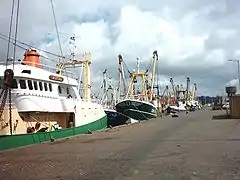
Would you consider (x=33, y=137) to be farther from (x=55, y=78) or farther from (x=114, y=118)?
(x=114, y=118)

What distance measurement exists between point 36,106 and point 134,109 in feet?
127

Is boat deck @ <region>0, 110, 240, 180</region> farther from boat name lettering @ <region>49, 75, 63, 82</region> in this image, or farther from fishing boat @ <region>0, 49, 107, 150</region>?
boat name lettering @ <region>49, 75, 63, 82</region>

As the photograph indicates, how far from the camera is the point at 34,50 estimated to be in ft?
96.1

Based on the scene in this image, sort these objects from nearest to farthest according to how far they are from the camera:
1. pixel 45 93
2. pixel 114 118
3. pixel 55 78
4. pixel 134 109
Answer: pixel 45 93 → pixel 55 78 → pixel 114 118 → pixel 134 109

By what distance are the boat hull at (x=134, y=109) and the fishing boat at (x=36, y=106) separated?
28857mm

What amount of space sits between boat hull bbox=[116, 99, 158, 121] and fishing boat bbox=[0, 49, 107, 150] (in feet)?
94.7

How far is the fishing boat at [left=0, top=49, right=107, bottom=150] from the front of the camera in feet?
72.5

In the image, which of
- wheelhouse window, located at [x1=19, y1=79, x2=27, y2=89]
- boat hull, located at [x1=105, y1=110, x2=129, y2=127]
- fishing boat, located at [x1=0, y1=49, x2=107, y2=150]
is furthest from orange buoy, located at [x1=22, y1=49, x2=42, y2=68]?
boat hull, located at [x1=105, y1=110, x2=129, y2=127]

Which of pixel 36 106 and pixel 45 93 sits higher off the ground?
pixel 45 93

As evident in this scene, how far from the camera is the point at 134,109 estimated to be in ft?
208

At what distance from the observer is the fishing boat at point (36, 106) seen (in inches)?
870

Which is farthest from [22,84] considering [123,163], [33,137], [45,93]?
[123,163]

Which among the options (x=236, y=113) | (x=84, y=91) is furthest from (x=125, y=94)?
(x=84, y=91)

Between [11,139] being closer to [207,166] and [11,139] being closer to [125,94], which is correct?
[207,166]
